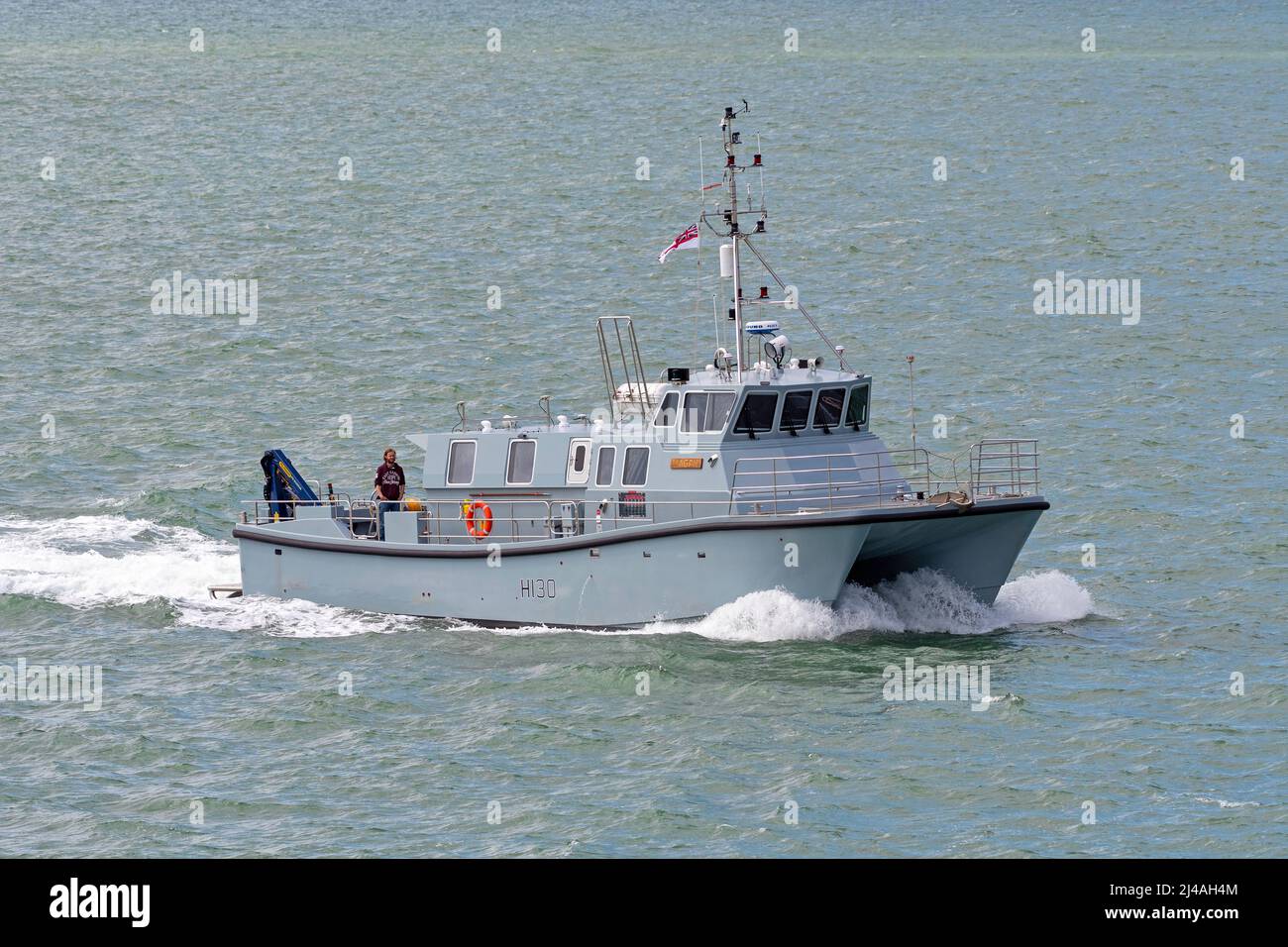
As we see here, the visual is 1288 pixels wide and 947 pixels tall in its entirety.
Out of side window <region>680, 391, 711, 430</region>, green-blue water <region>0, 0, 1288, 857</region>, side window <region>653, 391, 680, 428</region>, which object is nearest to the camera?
green-blue water <region>0, 0, 1288, 857</region>

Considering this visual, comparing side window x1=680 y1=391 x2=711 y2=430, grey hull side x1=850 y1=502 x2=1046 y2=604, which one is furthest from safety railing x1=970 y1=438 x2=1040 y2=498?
side window x1=680 y1=391 x2=711 y2=430

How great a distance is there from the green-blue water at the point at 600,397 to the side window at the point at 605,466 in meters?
2.51

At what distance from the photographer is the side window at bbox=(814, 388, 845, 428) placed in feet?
91.2

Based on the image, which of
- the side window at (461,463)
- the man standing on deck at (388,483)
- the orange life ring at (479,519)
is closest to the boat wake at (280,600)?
the orange life ring at (479,519)

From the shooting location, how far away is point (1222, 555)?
30.6m

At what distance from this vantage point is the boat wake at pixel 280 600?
26281 mm

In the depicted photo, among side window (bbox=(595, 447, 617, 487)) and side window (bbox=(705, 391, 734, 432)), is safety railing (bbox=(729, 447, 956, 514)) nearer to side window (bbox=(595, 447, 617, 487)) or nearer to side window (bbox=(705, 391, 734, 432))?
side window (bbox=(705, 391, 734, 432))

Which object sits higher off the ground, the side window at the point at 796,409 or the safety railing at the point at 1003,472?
the side window at the point at 796,409

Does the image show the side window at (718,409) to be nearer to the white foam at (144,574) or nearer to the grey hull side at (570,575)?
the grey hull side at (570,575)

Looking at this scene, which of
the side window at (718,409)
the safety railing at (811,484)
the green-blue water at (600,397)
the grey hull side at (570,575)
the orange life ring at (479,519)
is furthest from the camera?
the orange life ring at (479,519)

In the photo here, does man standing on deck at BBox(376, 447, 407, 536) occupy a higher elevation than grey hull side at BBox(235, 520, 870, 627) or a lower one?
higher

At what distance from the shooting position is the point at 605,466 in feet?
92.4

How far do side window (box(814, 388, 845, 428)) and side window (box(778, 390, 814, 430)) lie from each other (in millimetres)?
176

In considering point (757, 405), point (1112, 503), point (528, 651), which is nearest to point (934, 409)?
point (1112, 503)
